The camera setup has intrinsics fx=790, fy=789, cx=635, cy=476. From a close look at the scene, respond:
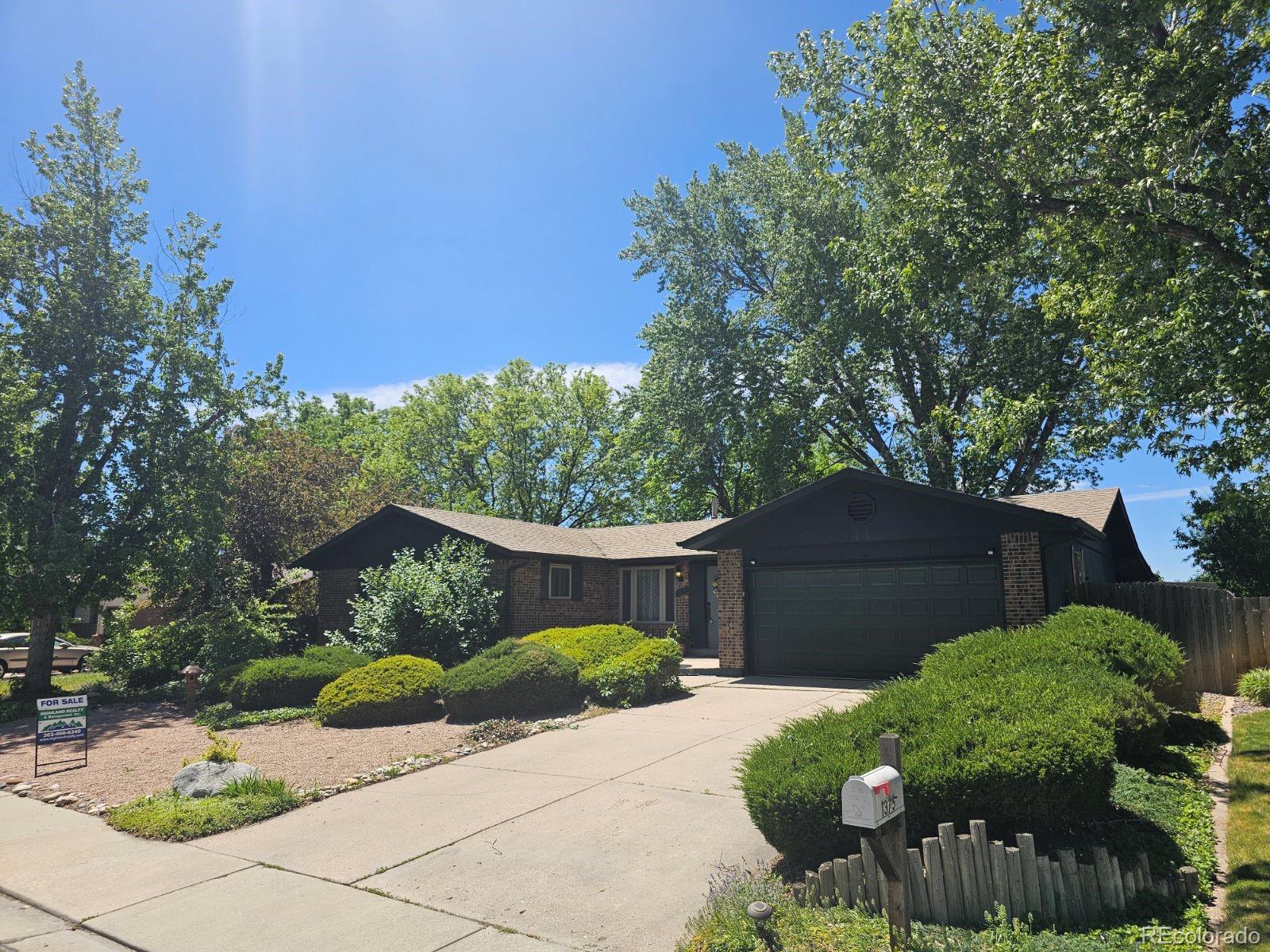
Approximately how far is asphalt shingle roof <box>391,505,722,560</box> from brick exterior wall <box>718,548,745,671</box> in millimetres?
3369

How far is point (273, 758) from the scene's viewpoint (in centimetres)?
1104

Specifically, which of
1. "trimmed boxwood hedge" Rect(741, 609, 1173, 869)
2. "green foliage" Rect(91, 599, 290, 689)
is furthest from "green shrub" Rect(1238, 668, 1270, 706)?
"green foliage" Rect(91, 599, 290, 689)

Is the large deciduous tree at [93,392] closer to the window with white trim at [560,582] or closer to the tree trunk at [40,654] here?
the tree trunk at [40,654]

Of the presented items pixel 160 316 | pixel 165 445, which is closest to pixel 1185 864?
pixel 165 445

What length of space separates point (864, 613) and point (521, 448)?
3127 centimetres

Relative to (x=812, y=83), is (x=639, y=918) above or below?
→ below

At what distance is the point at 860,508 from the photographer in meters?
16.4

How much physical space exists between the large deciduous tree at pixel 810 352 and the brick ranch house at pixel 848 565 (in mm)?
5054

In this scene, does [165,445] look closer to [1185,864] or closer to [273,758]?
[273,758]

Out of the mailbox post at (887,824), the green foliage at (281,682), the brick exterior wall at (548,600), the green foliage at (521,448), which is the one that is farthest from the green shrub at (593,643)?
the green foliage at (521,448)

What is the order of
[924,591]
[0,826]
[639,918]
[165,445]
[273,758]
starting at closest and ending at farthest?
[639,918] < [0,826] < [273,758] < [924,591] < [165,445]

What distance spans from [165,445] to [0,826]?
14380 millimetres

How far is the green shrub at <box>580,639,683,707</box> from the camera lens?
14047 mm

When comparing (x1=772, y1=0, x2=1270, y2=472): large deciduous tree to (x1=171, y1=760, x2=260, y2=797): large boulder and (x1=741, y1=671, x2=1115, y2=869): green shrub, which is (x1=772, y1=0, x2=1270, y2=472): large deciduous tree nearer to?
(x1=741, y1=671, x2=1115, y2=869): green shrub
